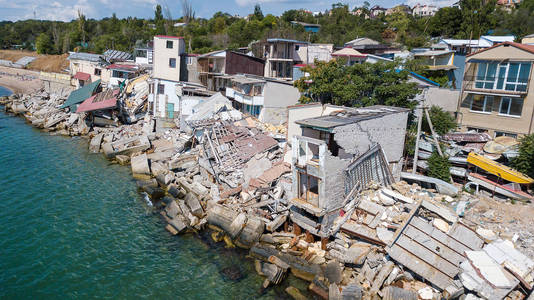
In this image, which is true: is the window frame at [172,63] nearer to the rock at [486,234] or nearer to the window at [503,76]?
the window at [503,76]

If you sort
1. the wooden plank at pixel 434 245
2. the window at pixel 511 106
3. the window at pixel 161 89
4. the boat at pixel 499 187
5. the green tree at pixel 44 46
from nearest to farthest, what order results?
the wooden plank at pixel 434 245
the boat at pixel 499 187
the window at pixel 511 106
the window at pixel 161 89
the green tree at pixel 44 46

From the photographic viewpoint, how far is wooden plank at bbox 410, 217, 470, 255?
45.4 feet

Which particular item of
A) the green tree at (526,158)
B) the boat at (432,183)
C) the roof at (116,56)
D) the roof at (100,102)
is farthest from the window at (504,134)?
the roof at (116,56)

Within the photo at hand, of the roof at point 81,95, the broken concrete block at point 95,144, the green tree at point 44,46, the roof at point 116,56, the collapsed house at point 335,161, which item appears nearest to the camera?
the collapsed house at point 335,161

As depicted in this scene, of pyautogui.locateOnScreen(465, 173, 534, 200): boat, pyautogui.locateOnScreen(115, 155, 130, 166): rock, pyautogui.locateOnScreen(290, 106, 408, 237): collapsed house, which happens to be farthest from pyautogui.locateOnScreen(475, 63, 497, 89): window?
pyautogui.locateOnScreen(115, 155, 130, 166): rock

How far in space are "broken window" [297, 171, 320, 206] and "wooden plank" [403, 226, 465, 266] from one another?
445cm

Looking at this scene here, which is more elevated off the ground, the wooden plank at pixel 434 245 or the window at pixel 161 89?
the window at pixel 161 89

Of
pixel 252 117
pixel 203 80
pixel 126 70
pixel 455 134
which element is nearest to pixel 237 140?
pixel 252 117

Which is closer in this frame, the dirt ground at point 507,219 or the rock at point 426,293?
the rock at point 426,293

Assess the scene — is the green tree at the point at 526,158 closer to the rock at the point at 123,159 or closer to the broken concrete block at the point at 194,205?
the broken concrete block at the point at 194,205

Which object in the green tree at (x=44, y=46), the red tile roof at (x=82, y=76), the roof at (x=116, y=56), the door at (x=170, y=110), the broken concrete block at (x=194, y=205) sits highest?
the green tree at (x=44, y=46)

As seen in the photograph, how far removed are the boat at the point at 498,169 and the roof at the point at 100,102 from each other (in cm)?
3183

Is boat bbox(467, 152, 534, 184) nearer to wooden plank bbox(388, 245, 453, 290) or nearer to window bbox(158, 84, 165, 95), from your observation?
wooden plank bbox(388, 245, 453, 290)

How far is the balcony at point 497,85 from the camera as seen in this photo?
2343cm
